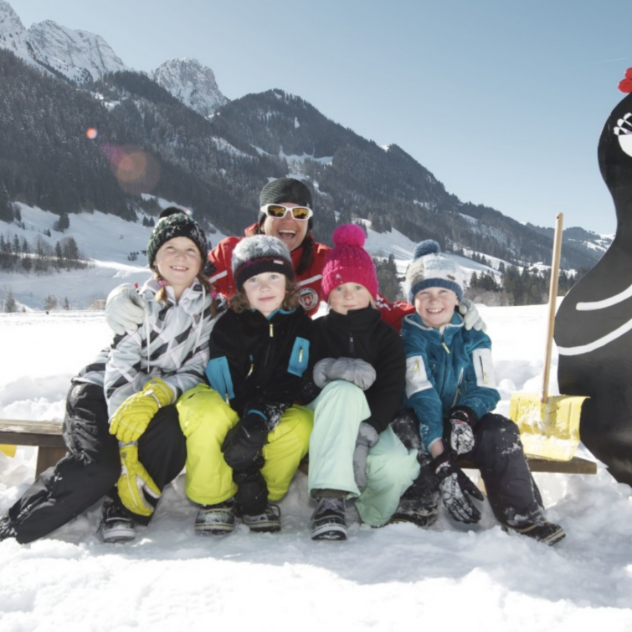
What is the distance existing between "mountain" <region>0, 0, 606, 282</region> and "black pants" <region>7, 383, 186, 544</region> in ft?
264

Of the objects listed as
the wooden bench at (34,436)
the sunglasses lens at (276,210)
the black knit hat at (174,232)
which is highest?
the sunglasses lens at (276,210)

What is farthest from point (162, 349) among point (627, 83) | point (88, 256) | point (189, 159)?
point (189, 159)

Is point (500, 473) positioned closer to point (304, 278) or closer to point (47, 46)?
point (304, 278)

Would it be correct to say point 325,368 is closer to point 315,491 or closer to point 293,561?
point 315,491

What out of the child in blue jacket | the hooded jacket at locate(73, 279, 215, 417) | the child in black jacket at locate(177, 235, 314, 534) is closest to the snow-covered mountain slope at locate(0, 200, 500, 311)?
the child in blue jacket

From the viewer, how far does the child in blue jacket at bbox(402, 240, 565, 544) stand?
7.14 ft

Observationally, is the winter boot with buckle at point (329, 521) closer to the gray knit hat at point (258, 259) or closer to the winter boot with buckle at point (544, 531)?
the winter boot with buckle at point (544, 531)

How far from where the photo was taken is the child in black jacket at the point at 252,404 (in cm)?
213

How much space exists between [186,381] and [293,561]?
1.00m

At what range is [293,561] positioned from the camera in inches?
71.2

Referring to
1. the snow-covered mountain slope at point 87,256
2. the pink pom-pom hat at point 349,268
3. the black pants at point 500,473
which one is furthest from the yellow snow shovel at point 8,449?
the snow-covered mountain slope at point 87,256

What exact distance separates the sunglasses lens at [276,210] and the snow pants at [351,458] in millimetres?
1517

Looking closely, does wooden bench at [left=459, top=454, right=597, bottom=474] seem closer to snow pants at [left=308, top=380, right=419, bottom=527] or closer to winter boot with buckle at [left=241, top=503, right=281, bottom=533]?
snow pants at [left=308, top=380, right=419, bottom=527]

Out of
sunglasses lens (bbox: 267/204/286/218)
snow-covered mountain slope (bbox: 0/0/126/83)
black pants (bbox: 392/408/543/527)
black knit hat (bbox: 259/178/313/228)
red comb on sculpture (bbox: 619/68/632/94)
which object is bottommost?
black pants (bbox: 392/408/543/527)
